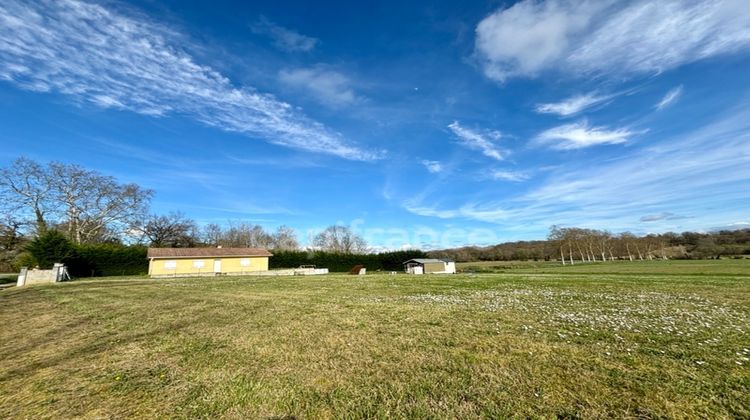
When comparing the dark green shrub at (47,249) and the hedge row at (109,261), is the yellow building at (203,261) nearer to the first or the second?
the hedge row at (109,261)

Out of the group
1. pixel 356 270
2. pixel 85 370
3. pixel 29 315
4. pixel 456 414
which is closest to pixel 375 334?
pixel 456 414

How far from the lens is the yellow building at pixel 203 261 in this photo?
4272 centimetres

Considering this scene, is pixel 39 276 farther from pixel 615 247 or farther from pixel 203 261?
pixel 615 247

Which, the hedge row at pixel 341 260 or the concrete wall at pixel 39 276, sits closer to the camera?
the concrete wall at pixel 39 276

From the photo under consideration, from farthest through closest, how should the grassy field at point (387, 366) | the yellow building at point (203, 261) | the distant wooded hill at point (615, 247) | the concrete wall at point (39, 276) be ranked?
the distant wooded hill at point (615, 247)
the yellow building at point (203, 261)
the concrete wall at point (39, 276)
the grassy field at point (387, 366)

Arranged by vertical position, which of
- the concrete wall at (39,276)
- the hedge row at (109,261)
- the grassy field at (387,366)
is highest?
the hedge row at (109,261)

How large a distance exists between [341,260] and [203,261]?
22.3m

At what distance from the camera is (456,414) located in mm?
3328

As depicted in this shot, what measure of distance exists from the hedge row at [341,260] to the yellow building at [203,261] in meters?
5.05

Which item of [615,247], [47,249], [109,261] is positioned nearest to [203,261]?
[109,261]

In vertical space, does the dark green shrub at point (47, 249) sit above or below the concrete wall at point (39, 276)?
above

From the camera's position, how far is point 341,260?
58.4 metres

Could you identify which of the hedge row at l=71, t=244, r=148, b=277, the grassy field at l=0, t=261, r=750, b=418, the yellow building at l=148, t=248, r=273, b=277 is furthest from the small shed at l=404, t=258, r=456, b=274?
the grassy field at l=0, t=261, r=750, b=418

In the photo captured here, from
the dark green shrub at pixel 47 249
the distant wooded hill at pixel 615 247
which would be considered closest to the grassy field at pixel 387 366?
the dark green shrub at pixel 47 249
